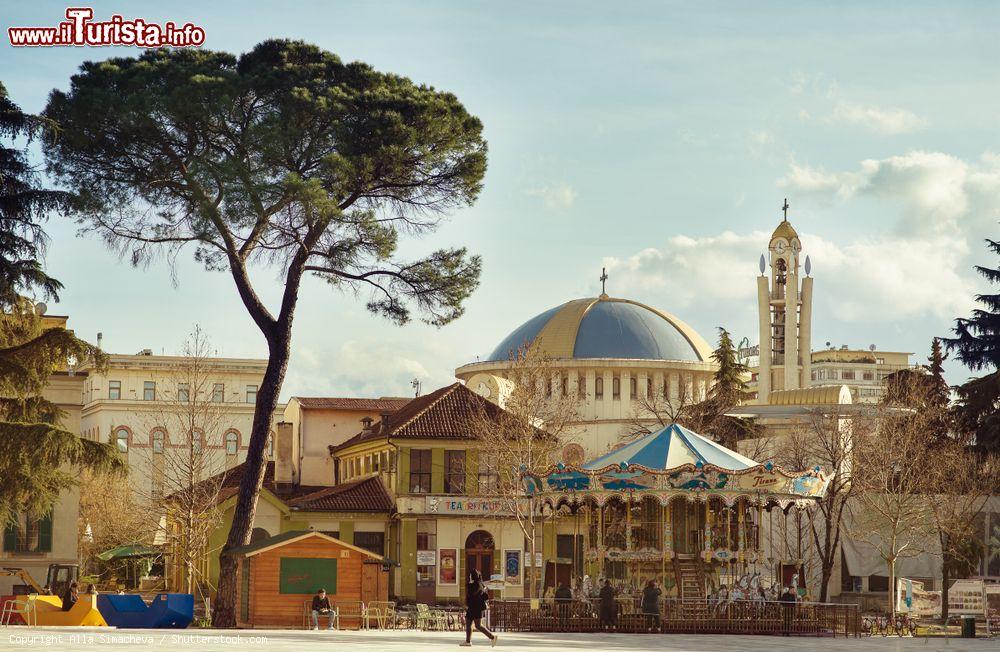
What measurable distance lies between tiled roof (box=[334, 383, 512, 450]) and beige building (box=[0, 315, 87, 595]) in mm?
14081

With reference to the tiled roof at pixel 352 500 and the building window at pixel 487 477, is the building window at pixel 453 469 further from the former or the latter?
the tiled roof at pixel 352 500

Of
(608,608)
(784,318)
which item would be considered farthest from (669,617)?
(784,318)

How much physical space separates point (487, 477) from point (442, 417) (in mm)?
3159

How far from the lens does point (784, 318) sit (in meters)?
90.2

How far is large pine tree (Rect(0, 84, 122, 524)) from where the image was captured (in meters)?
31.7

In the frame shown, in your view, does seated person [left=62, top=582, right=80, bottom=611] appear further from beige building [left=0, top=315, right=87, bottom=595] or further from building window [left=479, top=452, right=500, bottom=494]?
building window [left=479, top=452, right=500, bottom=494]

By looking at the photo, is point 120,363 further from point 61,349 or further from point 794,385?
point 61,349

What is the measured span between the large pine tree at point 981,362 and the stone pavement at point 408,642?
70.1ft

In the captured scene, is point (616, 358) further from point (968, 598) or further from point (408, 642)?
point (408, 642)

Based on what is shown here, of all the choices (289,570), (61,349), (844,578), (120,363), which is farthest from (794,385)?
(61,349)

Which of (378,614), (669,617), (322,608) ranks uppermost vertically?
(669,617)

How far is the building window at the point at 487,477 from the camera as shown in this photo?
2296 inches

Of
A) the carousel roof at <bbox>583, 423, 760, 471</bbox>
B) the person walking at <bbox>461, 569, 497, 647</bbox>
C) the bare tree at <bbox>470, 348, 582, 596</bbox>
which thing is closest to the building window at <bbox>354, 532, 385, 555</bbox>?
the bare tree at <bbox>470, 348, 582, 596</bbox>

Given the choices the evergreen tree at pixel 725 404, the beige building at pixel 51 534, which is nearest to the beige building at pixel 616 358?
the evergreen tree at pixel 725 404
